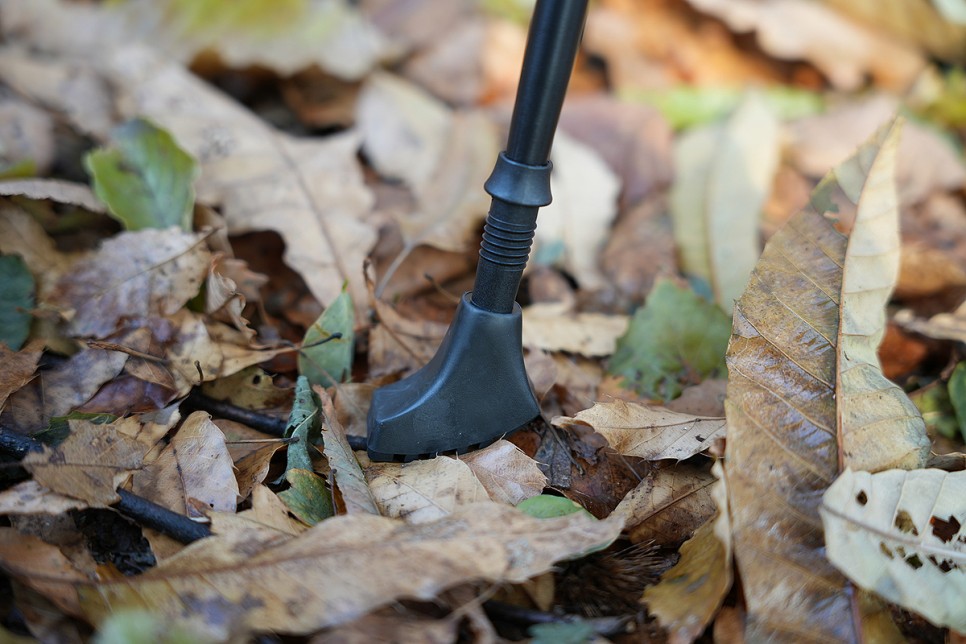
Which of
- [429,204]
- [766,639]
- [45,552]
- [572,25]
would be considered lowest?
[45,552]

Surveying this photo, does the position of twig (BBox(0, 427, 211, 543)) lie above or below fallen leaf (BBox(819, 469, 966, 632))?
below

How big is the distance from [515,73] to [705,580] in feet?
6.50

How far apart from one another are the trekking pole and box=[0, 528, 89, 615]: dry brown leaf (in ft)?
1.49

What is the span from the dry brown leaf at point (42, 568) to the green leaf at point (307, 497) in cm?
28

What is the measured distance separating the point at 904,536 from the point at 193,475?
103 centimetres

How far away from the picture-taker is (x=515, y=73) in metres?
2.60

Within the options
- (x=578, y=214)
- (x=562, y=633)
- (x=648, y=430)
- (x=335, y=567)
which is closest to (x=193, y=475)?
(x=335, y=567)

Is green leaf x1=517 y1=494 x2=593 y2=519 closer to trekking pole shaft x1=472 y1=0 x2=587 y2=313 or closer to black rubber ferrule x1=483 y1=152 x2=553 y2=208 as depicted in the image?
trekking pole shaft x1=472 y1=0 x2=587 y2=313

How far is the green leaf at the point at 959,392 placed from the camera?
1426 millimetres

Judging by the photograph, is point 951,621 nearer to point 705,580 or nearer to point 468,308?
point 705,580

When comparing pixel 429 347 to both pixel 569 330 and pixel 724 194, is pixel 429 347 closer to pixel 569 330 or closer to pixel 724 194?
pixel 569 330

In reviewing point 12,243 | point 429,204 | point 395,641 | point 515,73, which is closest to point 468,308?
point 395,641

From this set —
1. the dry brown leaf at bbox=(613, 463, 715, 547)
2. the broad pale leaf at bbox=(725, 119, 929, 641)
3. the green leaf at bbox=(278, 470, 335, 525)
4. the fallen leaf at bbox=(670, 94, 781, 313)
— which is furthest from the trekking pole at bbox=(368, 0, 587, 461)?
the fallen leaf at bbox=(670, 94, 781, 313)

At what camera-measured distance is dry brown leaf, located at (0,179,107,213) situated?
4.96 ft
